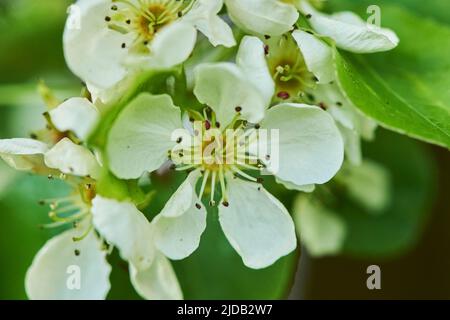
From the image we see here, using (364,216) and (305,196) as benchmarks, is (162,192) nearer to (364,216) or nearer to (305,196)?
(305,196)

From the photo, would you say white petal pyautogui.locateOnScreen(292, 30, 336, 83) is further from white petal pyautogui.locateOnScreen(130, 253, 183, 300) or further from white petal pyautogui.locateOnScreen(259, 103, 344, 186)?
white petal pyautogui.locateOnScreen(130, 253, 183, 300)

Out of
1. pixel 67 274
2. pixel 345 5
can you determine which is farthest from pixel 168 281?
pixel 345 5

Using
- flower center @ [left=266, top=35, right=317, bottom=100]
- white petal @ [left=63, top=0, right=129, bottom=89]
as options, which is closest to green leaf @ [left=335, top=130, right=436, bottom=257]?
flower center @ [left=266, top=35, right=317, bottom=100]

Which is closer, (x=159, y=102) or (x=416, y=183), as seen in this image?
(x=159, y=102)

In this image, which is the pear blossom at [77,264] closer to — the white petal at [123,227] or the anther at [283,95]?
the white petal at [123,227]

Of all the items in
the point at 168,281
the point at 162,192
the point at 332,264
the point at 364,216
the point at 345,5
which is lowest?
the point at 332,264

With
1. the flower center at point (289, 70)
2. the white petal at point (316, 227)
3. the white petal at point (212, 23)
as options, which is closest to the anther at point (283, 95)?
the flower center at point (289, 70)

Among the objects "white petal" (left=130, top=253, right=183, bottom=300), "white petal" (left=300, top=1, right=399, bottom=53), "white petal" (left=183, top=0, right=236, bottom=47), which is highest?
"white petal" (left=183, top=0, right=236, bottom=47)

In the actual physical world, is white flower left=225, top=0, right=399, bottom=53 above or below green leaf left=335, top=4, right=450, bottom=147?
above
